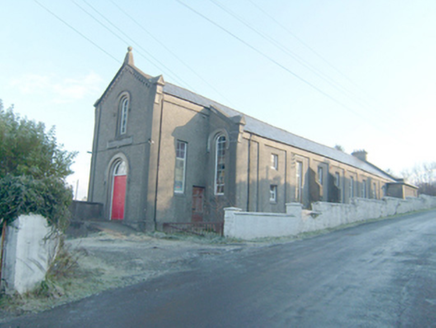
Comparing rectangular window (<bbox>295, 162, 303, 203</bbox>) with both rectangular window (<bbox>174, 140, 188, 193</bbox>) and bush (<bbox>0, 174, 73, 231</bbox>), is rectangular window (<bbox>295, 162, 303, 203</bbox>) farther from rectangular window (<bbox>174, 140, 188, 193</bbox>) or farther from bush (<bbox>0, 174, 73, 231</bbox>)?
bush (<bbox>0, 174, 73, 231</bbox>)

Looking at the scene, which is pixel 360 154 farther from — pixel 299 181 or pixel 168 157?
pixel 168 157

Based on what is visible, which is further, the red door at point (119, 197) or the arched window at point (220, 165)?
the arched window at point (220, 165)

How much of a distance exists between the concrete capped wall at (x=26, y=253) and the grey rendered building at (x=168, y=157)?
10637 mm

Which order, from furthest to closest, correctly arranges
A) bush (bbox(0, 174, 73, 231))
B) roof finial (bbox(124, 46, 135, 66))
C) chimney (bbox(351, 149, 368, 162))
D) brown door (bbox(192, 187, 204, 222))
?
chimney (bbox(351, 149, 368, 162)), roof finial (bbox(124, 46, 135, 66)), brown door (bbox(192, 187, 204, 222)), bush (bbox(0, 174, 73, 231))

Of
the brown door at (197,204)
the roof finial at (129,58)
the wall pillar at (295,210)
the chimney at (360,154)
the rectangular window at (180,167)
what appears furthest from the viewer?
the chimney at (360,154)

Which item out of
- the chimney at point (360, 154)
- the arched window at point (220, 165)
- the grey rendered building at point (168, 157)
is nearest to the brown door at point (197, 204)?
the grey rendered building at point (168, 157)

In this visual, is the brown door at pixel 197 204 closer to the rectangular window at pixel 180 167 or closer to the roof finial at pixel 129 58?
the rectangular window at pixel 180 167

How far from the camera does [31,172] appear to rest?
7.46m

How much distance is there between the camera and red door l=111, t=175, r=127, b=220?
19.5 metres

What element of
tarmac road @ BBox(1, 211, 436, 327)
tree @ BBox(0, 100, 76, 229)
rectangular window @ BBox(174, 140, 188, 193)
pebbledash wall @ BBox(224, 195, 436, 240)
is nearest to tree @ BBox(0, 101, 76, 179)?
tree @ BBox(0, 100, 76, 229)

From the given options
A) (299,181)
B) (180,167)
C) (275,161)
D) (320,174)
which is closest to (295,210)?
(180,167)

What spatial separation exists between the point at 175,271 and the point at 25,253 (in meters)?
3.81

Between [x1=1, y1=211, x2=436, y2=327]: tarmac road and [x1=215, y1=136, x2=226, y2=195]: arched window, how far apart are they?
33.5ft

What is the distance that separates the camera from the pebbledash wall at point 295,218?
607 inches
